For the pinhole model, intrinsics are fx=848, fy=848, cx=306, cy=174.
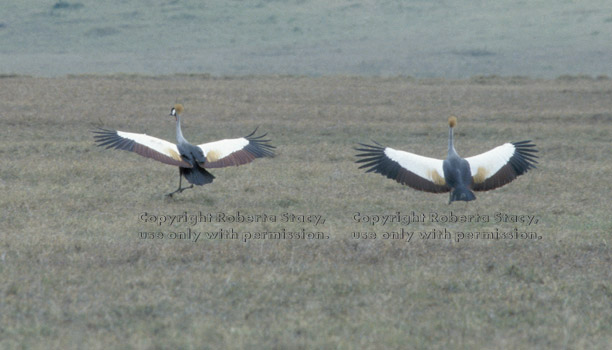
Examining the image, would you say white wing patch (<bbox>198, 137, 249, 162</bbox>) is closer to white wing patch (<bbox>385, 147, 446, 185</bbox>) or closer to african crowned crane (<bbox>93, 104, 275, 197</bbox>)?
african crowned crane (<bbox>93, 104, 275, 197</bbox>)

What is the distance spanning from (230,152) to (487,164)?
98.4 inches

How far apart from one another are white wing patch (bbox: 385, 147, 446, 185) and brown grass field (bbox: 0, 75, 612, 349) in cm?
44

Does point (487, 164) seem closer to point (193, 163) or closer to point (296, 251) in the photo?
point (296, 251)

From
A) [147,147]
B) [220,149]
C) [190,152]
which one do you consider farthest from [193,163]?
[147,147]

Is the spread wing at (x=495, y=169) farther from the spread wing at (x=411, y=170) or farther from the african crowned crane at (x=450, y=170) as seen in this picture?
the spread wing at (x=411, y=170)

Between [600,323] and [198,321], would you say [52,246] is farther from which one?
[600,323]

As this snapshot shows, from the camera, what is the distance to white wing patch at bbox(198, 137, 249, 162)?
8320mm

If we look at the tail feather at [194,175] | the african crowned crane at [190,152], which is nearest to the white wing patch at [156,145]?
the african crowned crane at [190,152]

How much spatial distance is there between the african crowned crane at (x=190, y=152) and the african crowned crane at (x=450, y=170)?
51.6 inches

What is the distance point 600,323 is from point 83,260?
3444 millimetres

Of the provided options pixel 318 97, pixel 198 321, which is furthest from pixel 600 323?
pixel 318 97

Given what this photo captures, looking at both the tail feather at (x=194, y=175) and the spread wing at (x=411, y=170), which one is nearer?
the spread wing at (x=411, y=170)

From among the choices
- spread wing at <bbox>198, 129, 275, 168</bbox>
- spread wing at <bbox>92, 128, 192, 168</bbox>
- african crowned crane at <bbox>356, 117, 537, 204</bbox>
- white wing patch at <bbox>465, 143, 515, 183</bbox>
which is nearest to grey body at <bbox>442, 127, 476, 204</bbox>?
african crowned crane at <bbox>356, 117, 537, 204</bbox>

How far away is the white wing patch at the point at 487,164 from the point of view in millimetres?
7824
